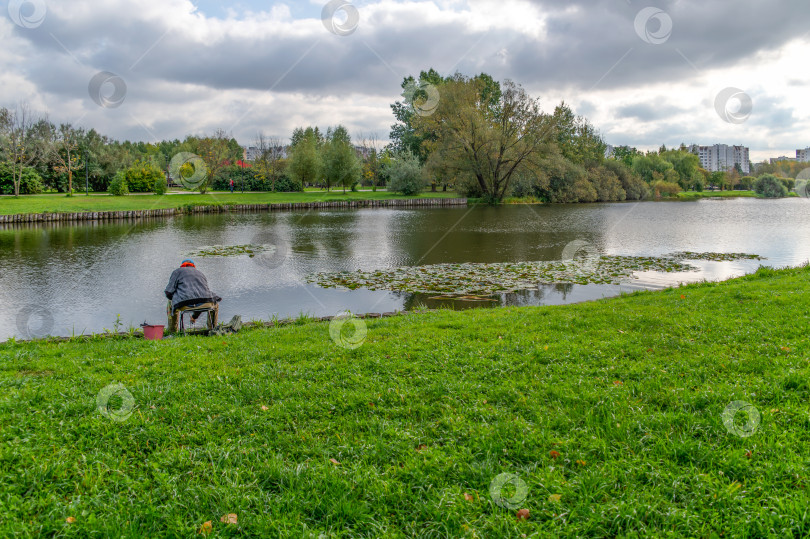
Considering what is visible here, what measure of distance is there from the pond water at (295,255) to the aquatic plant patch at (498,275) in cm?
75

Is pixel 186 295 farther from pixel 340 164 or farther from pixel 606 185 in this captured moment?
pixel 606 185

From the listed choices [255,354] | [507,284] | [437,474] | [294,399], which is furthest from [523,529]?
[507,284]

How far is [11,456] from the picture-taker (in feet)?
13.3

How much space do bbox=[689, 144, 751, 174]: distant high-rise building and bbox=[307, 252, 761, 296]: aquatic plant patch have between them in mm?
158056

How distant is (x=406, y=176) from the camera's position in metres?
74.3

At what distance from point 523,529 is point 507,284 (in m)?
12.9

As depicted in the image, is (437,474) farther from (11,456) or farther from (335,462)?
(11,456)

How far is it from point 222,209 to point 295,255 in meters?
34.6

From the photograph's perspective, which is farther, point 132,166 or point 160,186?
point 132,166

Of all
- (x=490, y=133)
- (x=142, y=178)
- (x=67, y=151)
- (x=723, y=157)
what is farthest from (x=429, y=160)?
(x=723, y=157)

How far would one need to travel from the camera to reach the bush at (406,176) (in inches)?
2918

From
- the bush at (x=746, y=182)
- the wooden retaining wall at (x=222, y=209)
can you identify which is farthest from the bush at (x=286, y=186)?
the bush at (x=746, y=182)

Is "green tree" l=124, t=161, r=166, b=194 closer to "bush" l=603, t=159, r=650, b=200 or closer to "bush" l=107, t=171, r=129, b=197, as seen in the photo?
"bush" l=107, t=171, r=129, b=197

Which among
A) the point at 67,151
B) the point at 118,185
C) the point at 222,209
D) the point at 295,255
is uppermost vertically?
the point at 67,151
